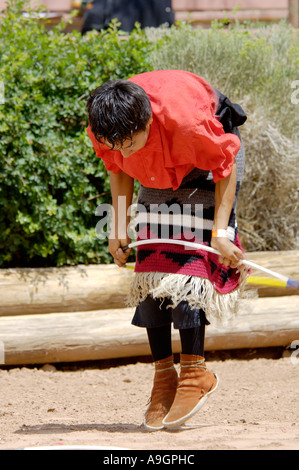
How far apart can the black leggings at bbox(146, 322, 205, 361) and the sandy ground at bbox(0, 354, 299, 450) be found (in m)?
0.33

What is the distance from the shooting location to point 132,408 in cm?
335

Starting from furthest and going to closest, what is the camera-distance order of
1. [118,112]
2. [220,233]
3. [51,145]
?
[51,145]
[220,233]
[118,112]

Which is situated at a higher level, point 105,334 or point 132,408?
point 105,334

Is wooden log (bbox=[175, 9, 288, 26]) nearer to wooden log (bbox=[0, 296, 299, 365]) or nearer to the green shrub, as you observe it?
the green shrub

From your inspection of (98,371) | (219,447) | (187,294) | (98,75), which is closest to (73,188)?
(98,75)

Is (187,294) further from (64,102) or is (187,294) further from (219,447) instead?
(64,102)

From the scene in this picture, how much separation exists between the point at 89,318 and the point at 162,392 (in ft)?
4.66

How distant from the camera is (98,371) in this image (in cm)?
400

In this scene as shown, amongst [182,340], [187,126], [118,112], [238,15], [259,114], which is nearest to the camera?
[118,112]

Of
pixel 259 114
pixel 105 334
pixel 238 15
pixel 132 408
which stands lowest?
pixel 132 408

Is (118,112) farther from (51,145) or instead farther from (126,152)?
(51,145)

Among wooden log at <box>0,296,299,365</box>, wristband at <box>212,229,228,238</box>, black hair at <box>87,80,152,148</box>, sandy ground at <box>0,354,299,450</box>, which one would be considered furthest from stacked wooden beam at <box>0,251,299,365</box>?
black hair at <box>87,80,152,148</box>

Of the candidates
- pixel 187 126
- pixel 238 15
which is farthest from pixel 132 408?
pixel 238 15

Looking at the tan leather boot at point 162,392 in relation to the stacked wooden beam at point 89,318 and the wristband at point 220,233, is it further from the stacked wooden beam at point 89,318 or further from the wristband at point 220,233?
the stacked wooden beam at point 89,318
